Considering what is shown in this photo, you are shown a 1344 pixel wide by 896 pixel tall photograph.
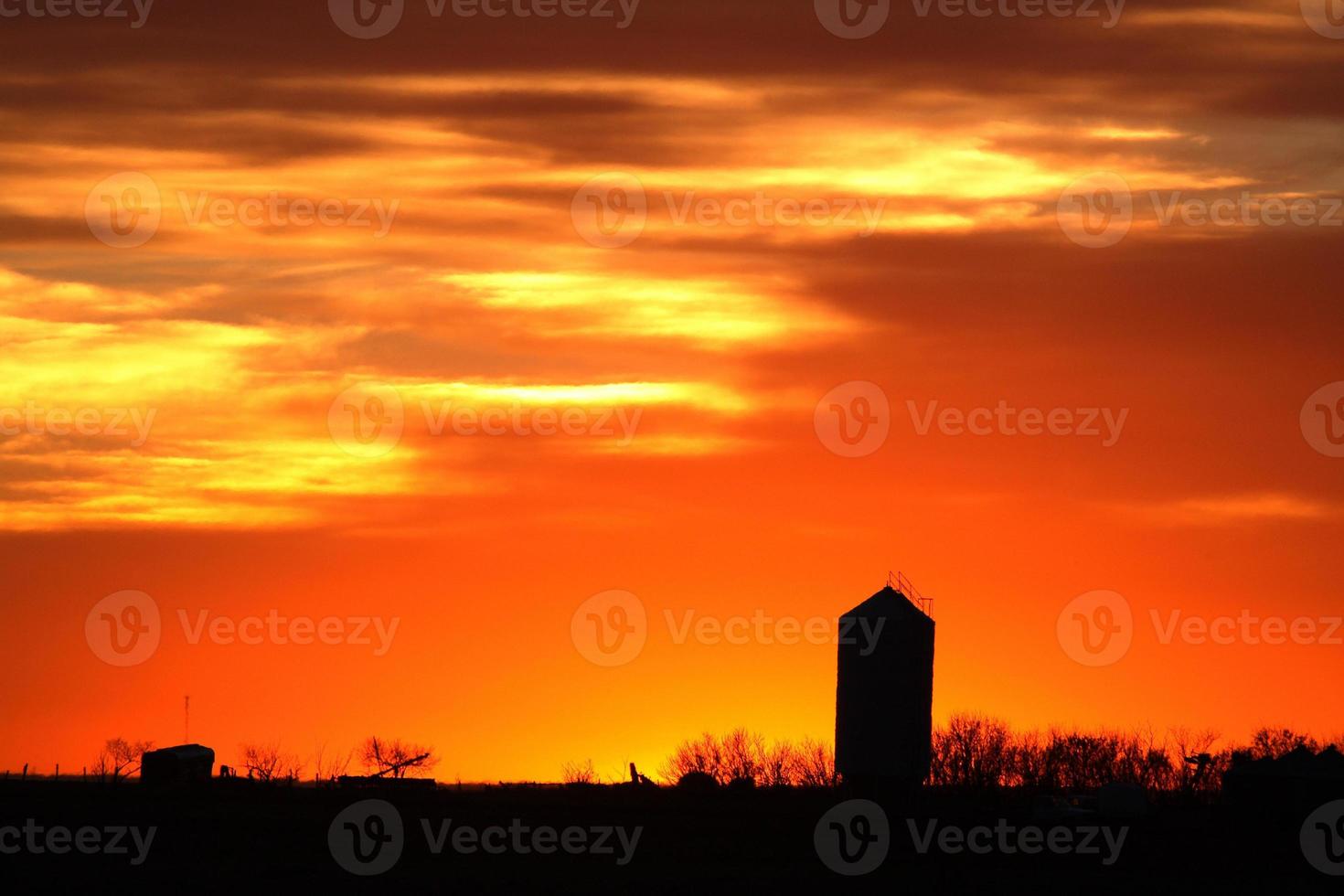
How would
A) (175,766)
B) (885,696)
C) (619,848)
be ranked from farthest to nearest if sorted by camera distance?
1. (175,766)
2. (885,696)
3. (619,848)

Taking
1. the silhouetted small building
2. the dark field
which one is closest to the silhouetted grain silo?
the dark field

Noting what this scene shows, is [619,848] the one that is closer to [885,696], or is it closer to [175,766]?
[885,696]

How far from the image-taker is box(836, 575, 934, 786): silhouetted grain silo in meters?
83.1

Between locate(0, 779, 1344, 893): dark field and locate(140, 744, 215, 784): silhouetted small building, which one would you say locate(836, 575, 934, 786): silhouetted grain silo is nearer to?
locate(0, 779, 1344, 893): dark field

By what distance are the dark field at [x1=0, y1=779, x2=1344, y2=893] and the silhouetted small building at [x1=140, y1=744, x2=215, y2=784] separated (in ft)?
64.8

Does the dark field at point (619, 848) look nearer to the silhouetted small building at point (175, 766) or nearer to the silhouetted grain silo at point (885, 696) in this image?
the silhouetted grain silo at point (885, 696)

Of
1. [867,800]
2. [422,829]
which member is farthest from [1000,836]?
[422,829]

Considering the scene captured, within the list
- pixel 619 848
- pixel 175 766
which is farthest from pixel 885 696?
pixel 175 766

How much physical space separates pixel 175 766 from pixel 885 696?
182ft

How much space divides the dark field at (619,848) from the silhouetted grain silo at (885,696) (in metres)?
1.94

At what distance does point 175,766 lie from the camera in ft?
398

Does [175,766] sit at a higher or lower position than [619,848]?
higher

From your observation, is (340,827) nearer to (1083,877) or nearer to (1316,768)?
(1083,877)

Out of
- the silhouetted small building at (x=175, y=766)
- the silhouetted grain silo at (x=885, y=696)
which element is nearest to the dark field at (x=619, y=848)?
the silhouetted grain silo at (x=885, y=696)
